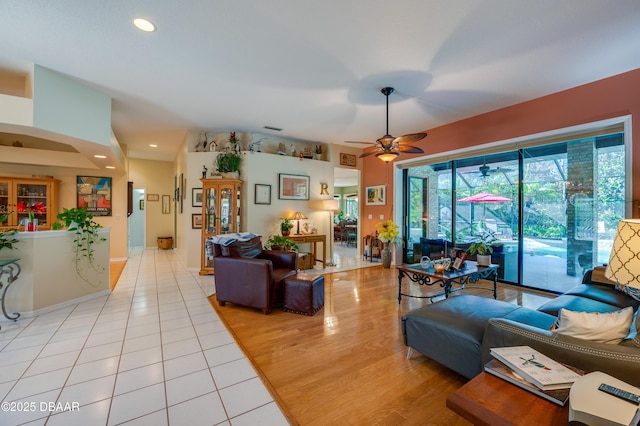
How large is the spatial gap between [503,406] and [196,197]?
595cm

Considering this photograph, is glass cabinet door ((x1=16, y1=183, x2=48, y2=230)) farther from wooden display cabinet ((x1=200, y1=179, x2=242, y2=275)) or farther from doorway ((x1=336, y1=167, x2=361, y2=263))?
doorway ((x1=336, y1=167, x2=361, y2=263))

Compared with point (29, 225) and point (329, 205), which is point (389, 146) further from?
point (29, 225)

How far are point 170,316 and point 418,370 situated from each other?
2863 mm

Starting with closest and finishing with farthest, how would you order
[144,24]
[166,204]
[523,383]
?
[523,383]
[144,24]
[166,204]

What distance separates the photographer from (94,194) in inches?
257

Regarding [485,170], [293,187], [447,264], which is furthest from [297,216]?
[485,170]

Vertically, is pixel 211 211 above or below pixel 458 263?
above

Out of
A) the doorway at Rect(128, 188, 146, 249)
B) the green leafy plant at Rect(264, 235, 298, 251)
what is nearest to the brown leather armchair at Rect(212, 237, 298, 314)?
the green leafy plant at Rect(264, 235, 298, 251)

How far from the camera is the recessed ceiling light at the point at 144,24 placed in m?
2.43

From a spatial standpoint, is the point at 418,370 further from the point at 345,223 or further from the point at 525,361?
the point at 345,223

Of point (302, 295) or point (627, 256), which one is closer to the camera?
point (627, 256)

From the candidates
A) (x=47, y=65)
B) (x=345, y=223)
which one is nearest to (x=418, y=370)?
(x=47, y=65)

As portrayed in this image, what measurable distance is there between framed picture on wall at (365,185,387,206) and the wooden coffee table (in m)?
5.64

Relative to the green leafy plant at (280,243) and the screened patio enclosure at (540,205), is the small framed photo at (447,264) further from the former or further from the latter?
the green leafy plant at (280,243)
